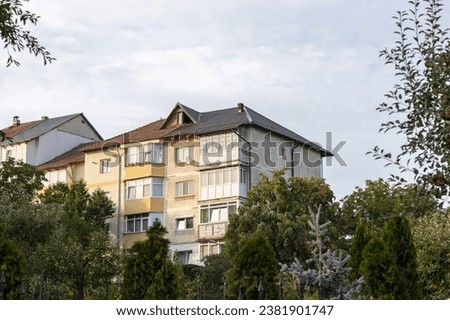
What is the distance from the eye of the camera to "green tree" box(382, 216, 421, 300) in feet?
57.2

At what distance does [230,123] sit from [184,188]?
513cm

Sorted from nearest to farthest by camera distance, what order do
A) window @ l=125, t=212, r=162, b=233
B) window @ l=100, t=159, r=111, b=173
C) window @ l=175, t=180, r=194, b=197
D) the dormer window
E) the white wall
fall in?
window @ l=175, t=180, r=194, b=197 < window @ l=125, t=212, r=162, b=233 < the dormer window < window @ l=100, t=159, r=111, b=173 < the white wall

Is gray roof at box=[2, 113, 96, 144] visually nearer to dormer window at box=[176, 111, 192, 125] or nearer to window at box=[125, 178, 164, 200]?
window at box=[125, 178, 164, 200]

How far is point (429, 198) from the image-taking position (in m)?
11.2

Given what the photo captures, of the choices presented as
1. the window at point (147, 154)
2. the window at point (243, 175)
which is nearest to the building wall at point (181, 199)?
the window at point (147, 154)

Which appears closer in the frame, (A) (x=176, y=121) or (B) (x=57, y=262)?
(B) (x=57, y=262)

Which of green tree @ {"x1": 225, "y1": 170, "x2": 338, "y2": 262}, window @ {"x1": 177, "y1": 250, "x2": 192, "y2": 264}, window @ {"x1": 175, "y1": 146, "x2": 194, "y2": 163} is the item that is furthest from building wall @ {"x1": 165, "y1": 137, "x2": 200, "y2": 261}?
green tree @ {"x1": 225, "y1": 170, "x2": 338, "y2": 262}

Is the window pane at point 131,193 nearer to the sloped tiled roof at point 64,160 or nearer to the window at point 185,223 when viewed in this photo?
the window at point 185,223

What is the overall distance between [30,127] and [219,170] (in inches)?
769

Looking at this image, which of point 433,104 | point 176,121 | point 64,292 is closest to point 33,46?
point 433,104

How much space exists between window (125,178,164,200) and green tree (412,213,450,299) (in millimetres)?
30797

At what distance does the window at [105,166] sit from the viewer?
195 feet
